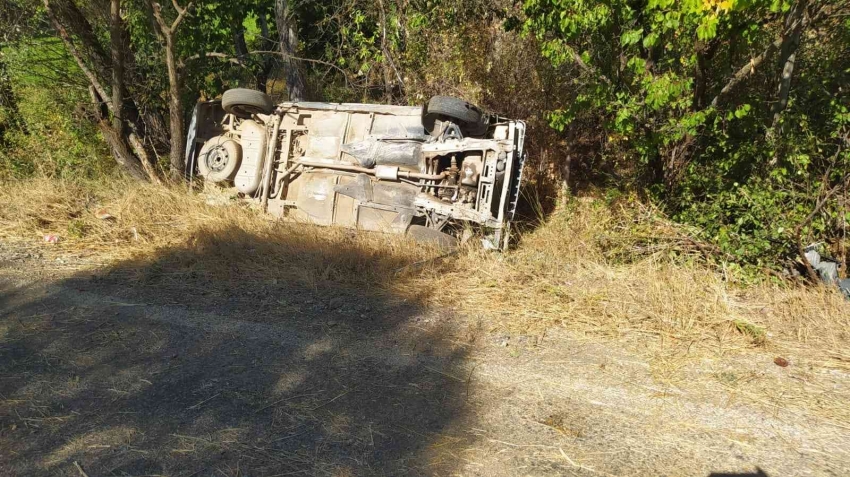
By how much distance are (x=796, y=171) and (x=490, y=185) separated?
3.62 metres

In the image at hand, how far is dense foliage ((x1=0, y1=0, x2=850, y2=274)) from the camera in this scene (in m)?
6.68

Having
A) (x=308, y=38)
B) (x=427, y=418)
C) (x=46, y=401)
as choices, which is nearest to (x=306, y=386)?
(x=427, y=418)

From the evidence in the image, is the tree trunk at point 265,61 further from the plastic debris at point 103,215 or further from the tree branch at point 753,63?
the tree branch at point 753,63

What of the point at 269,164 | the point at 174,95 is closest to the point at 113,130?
the point at 174,95

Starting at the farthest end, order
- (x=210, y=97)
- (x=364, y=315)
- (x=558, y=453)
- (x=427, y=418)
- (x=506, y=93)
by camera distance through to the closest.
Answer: (x=210, y=97) → (x=506, y=93) → (x=364, y=315) → (x=427, y=418) → (x=558, y=453)

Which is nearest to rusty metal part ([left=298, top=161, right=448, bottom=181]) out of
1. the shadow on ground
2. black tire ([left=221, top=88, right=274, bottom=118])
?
black tire ([left=221, top=88, right=274, bottom=118])

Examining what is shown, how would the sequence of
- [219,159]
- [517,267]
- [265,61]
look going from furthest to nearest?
[265,61]
[219,159]
[517,267]

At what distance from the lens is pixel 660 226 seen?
22.4 feet

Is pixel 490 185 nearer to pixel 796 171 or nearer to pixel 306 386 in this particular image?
→ pixel 796 171

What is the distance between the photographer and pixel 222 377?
4086 millimetres

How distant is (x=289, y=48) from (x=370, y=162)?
4104 millimetres

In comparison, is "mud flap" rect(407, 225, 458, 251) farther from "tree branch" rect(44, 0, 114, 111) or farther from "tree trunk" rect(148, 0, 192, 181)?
"tree branch" rect(44, 0, 114, 111)

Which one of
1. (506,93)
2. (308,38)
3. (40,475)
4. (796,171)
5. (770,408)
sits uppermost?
(308,38)

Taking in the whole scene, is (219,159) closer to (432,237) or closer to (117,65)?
(117,65)
